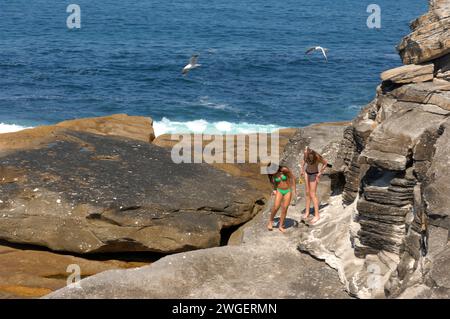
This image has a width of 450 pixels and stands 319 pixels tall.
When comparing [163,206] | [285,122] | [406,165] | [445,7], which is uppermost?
[445,7]

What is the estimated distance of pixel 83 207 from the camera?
2006 cm

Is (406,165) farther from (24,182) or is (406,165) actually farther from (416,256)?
(24,182)

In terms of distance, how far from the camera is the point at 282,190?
19391 millimetres

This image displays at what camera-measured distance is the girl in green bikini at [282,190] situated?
757 inches

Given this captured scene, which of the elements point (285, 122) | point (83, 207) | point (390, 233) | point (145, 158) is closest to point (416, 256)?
point (390, 233)

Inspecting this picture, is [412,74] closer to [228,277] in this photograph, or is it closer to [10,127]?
[228,277]

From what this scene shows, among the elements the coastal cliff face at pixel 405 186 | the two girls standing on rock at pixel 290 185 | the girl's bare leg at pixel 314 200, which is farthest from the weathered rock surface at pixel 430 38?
the girl's bare leg at pixel 314 200

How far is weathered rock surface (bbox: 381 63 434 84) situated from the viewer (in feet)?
59.4

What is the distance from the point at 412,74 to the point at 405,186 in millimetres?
3307

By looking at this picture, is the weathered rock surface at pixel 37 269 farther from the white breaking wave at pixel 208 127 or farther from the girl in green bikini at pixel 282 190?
the white breaking wave at pixel 208 127

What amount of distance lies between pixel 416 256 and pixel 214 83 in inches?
1535

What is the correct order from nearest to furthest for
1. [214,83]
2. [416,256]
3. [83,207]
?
[416,256]
[83,207]
[214,83]

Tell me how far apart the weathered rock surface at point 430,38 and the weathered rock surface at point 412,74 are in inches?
10.3

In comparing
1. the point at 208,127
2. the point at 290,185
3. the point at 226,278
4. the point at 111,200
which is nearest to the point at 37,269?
the point at 111,200
